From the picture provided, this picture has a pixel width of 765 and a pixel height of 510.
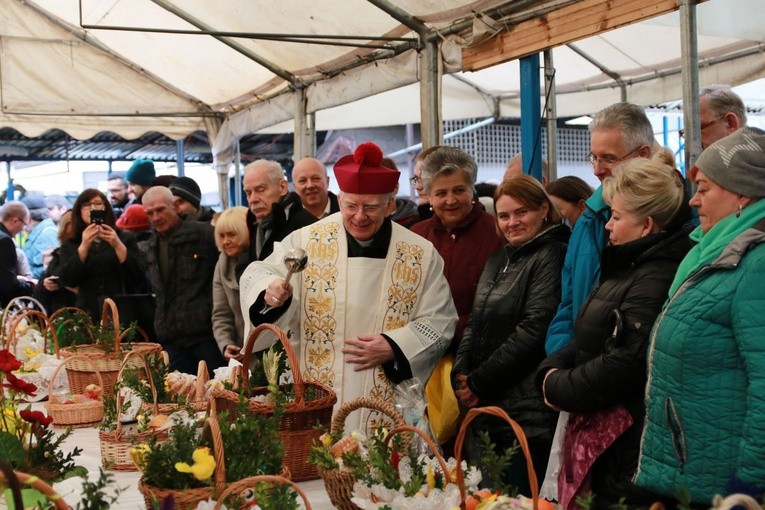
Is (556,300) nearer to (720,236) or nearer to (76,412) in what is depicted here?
(720,236)

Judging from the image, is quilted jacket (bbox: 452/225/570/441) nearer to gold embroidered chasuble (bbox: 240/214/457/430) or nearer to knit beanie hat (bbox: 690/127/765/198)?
gold embroidered chasuble (bbox: 240/214/457/430)

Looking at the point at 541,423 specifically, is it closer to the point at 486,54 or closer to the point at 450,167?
the point at 450,167

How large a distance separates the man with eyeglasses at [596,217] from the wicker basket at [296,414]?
810 mm

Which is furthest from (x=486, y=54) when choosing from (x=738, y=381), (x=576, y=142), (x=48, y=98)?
(x=576, y=142)

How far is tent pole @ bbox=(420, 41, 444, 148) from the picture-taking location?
5.64 m

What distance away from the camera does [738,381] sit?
203 centimetres

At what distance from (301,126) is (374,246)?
15.2 ft

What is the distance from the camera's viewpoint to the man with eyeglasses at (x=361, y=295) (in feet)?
9.90

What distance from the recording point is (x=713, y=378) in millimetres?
2055

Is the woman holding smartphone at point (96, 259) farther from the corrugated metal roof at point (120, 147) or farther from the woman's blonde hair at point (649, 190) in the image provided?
the corrugated metal roof at point (120, 147)

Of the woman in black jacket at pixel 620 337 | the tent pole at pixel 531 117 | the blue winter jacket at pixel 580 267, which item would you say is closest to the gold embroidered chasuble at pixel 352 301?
the blue winter jacket at pixel 580 267

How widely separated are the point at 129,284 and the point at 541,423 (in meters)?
3.24

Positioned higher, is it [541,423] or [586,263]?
[586,263]

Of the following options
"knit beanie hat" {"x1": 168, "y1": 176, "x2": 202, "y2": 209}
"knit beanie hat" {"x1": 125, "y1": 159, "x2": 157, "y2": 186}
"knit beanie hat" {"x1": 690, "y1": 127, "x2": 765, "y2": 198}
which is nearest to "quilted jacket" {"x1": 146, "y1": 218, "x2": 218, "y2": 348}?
"knit beanie hat" {"x1": 168, "y1": 176, "x2": 202, "y2": 209}
